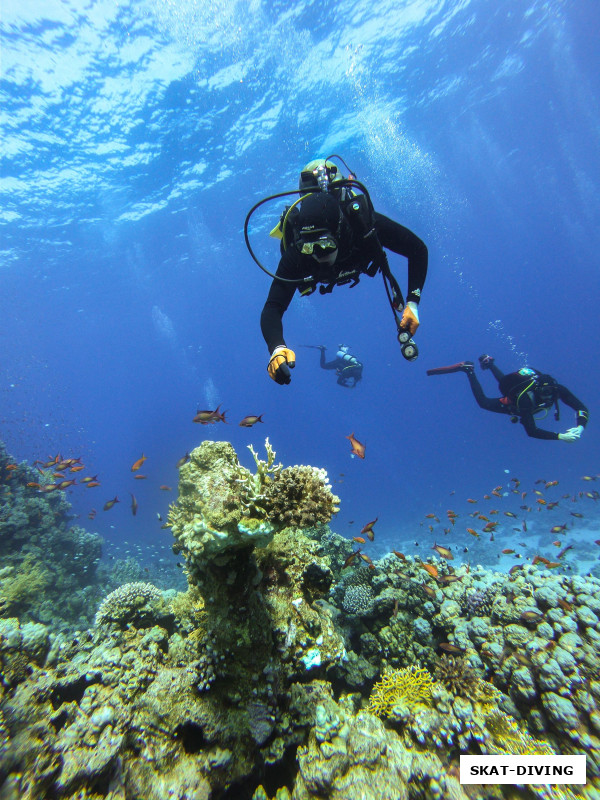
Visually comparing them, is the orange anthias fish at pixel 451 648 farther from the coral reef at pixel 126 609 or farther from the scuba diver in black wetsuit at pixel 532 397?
the scuba diver in black wetsuit at pixel 532 397

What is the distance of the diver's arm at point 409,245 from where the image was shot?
4746 millimetres

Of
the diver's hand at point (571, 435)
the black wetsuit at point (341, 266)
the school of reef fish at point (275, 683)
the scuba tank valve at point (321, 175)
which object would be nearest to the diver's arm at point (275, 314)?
the black wetsuit at point (341, 266)

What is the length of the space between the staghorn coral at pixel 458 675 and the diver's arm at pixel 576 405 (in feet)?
27.1

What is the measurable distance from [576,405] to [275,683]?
38.0 ft

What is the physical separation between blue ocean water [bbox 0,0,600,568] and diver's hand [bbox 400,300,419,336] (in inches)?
422

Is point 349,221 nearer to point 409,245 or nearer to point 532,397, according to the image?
point 409,245

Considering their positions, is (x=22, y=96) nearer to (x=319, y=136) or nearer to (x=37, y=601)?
(x=319, y=136)

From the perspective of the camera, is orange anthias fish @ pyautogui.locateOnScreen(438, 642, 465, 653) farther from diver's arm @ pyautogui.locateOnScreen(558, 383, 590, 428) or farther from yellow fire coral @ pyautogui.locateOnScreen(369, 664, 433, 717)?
diver's arm @ pyautogui.locateOnScreen(558, 383, 590, 428)

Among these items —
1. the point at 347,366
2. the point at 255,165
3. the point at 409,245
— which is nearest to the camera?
the point at 409,245

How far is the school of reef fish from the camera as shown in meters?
2.86

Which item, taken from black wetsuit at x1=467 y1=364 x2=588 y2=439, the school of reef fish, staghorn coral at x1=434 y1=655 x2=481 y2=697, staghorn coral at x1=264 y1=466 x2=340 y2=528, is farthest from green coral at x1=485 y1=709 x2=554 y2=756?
black wetsuit at x1=467 y1=364 x2=588 y2=439

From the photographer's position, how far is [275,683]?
3326mm

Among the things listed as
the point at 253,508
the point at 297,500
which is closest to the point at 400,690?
the point at 297,500

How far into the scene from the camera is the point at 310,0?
63.1ft
